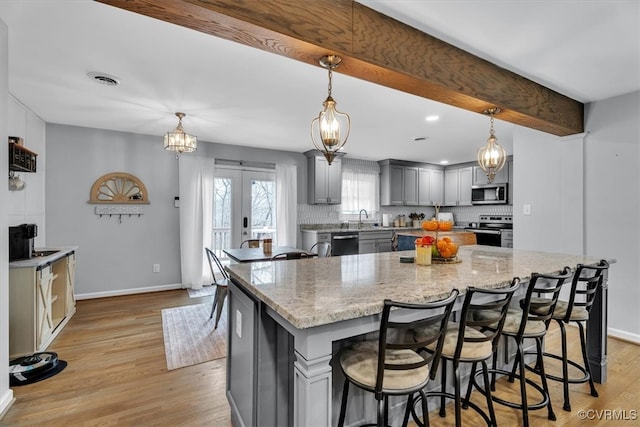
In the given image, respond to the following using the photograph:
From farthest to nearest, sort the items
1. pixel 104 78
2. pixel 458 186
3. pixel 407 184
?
pixel 458 186 → pixel 407 184 → pixel 104 78

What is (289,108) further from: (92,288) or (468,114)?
(92,288)

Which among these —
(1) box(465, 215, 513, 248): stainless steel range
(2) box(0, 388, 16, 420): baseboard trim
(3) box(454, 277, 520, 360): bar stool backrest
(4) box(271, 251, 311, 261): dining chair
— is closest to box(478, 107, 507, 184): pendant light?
(3) box(454, 277, 520, 360): bar stool backrest

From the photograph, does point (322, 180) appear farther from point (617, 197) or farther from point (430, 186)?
point (617, 197)

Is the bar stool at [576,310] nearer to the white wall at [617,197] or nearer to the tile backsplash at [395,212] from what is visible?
the white wall at [617,197]

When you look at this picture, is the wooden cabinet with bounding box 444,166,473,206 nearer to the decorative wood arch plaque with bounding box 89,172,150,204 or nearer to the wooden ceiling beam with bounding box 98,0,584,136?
the wooden ceiling beam with bounding box 98,0,584,136

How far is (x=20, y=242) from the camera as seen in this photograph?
2.72m

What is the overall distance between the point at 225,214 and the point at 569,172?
4844mm

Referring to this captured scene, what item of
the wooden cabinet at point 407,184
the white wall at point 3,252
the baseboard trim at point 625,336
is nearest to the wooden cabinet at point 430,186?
the wooden cabinet at point 407,184

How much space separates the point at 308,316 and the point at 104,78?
115 inches

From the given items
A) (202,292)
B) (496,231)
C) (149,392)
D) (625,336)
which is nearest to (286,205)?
(202,292)

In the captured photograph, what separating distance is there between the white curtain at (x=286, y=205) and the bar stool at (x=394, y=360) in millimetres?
4222

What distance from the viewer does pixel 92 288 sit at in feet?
14.2

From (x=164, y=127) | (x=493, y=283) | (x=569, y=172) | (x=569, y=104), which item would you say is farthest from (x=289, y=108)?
(x=569, y=172)

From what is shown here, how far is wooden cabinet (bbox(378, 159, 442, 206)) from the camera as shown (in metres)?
6.66
